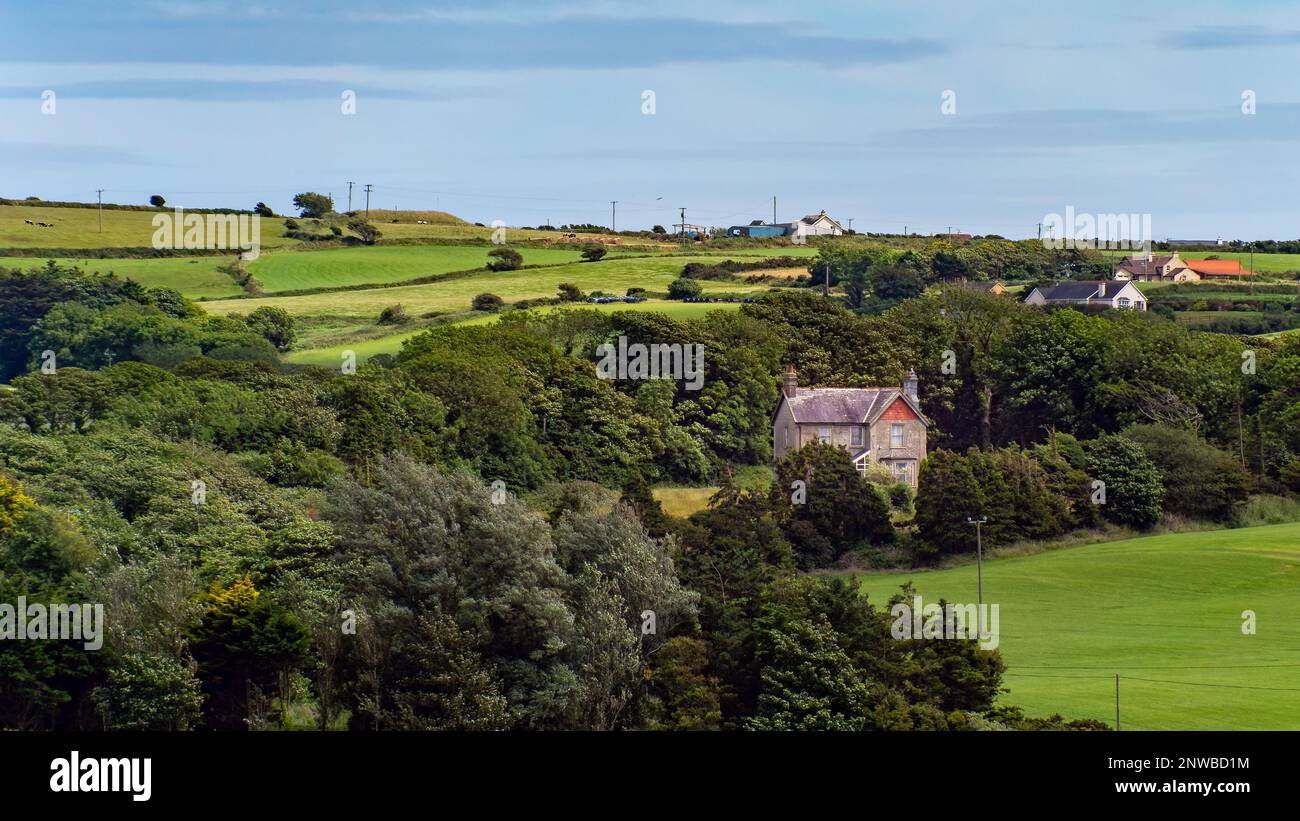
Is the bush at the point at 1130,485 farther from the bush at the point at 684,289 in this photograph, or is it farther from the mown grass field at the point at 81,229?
the mown grass field at the point at 81,229

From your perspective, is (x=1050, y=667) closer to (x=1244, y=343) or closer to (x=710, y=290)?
(x=1244, y=343)

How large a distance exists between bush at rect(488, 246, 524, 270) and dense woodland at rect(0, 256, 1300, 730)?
28.1 metres

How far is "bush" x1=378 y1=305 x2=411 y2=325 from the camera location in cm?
11106

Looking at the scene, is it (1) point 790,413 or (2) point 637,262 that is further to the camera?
(2) point 637,262

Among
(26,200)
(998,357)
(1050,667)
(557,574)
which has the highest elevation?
(26,200)

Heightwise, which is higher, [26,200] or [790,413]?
[26,200]

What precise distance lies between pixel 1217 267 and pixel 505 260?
60798 millimetres

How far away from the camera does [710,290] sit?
4993 inches

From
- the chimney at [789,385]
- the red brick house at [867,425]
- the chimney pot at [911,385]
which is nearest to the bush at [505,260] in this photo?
the chimney at [789,385]

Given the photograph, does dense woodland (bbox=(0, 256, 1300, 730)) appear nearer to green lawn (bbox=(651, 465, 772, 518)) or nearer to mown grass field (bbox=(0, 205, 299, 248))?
green lawn (bbox=(651, 465, 772, 518))

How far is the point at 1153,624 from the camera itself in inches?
2159

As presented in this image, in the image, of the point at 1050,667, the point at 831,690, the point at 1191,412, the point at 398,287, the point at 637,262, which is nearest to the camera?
the point at 831,690
